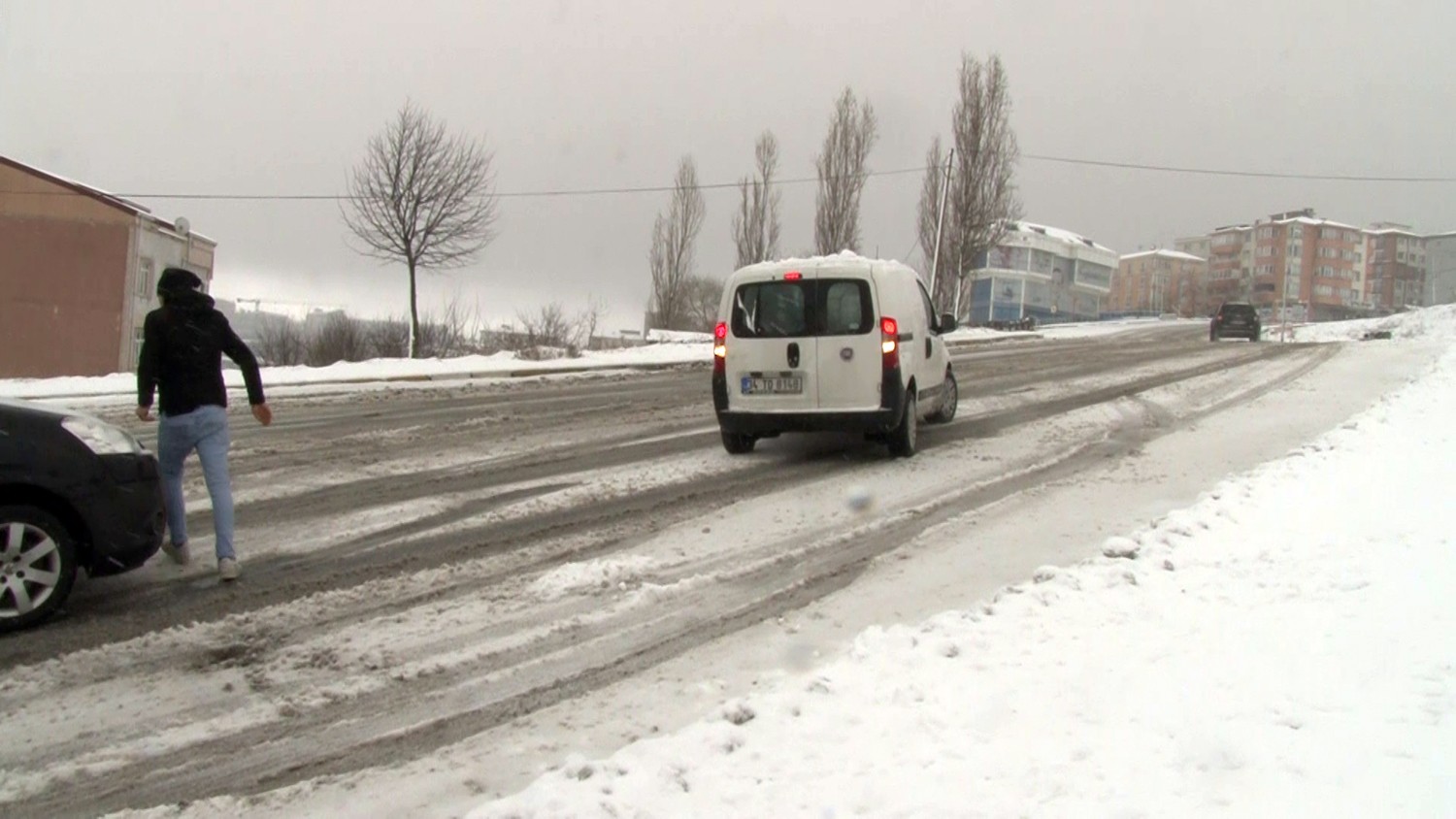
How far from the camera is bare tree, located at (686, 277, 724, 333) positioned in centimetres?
5806

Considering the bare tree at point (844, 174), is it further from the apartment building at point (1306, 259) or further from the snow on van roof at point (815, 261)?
the apartment building at point (1306, 259)

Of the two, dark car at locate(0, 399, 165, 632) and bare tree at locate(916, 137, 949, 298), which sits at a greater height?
bare tree at locate(916, 137, 949, 298)

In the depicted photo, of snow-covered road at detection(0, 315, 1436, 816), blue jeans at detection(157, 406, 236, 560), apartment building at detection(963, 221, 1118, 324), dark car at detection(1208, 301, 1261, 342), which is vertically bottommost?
snow-covered road at detection(0, 315, 1436, 816)

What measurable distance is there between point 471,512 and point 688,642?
132 inches

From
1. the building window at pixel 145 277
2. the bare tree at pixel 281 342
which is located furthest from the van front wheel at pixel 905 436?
the building window at pixel 145 277

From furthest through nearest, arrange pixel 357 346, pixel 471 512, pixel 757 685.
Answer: pixel 357 346 → pixel 471 512 → pixel 757 685

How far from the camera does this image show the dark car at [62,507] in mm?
5121

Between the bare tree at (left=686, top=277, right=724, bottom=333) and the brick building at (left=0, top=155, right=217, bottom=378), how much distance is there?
26359mm

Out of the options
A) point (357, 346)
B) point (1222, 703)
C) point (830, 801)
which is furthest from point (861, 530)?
point (357, 346)

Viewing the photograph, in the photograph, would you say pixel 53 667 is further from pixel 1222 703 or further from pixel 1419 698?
pixel 1419 698

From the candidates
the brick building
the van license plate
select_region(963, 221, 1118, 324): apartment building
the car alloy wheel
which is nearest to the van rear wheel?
the van license plate

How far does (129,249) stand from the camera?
144ft

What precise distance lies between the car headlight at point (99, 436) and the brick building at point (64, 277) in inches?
1673

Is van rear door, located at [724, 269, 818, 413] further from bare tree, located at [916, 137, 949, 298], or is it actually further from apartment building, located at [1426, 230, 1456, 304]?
apartment building, located at [1426, 230, 1456, 304]
